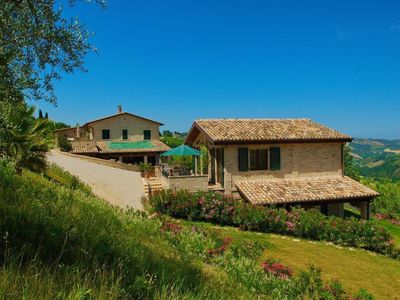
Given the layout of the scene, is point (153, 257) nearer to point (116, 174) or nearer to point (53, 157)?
point (116, 174)

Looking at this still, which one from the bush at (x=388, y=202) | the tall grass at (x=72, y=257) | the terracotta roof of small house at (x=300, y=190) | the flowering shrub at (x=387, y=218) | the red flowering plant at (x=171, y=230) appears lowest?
the flowering shrub at (x=387, y=218)

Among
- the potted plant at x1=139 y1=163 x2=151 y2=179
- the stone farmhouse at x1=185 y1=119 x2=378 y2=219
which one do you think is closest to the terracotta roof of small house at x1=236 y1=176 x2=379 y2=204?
the stone farmhouse at x1=185 y1=119 x2=378 y2=219

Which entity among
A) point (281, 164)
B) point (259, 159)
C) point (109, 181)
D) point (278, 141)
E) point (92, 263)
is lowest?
point (109, 181)

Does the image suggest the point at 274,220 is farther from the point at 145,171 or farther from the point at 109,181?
the point at 145,171

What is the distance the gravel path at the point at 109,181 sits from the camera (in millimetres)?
22000

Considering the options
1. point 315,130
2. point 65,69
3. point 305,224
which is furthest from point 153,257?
point 315,130

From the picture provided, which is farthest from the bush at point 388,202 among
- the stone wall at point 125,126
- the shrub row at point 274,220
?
the stone wall at point 125,126

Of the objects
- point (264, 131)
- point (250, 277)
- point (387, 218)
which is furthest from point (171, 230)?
point (387, 218)

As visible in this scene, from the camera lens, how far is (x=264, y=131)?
24781mm

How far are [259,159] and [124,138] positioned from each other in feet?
80.3

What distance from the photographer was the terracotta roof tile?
23547mm

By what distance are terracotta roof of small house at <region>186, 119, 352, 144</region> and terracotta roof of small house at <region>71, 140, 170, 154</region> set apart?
47.0 feet

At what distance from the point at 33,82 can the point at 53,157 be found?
1979 cm

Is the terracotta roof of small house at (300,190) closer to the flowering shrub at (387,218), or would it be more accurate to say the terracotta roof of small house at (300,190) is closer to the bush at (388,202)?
the flowering shrub at (387,218)
